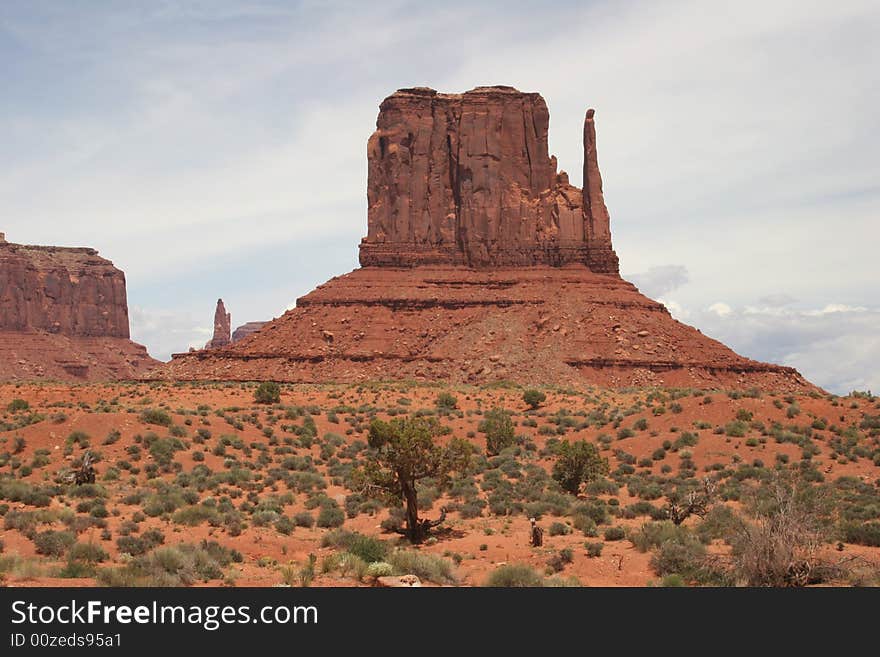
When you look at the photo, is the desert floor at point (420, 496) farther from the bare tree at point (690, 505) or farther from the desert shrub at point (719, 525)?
the bare tree at point (690, 505)

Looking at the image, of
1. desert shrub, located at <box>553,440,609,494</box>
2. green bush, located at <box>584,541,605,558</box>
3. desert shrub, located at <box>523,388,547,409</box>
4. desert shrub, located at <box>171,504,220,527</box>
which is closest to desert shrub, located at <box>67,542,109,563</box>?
desert shrub, located at <box>171,504,220,527</box>

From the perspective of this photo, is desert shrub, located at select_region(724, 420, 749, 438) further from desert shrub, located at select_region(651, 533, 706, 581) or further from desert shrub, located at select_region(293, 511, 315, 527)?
desert shrub, located at select_region(293, 511, 315, 527)

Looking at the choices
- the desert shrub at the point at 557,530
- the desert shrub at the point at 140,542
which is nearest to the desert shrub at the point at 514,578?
the desert shrub at the point at 557,530

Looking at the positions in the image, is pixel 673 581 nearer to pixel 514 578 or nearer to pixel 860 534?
pixel 514 578

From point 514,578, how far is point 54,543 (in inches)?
389

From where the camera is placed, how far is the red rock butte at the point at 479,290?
8488 cm

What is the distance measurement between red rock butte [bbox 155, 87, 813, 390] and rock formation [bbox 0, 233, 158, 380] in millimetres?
65868

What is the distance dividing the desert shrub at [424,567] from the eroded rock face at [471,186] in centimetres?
8386

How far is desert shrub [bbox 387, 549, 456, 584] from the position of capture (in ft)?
59.9

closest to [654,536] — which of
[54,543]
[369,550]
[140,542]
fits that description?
[369,550]

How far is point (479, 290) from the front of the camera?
3866 inches
